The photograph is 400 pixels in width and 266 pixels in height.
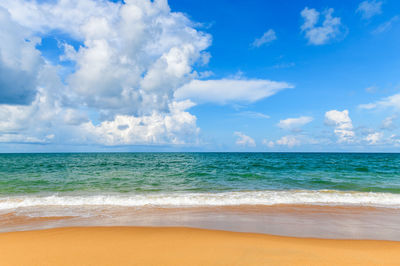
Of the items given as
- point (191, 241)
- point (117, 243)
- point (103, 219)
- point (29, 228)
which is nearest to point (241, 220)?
point (191, 241)

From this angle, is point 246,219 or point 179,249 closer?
point 179,249

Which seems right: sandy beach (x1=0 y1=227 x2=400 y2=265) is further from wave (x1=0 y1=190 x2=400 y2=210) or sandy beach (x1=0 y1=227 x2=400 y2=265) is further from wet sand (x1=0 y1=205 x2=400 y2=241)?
wave (x1=0 y1=190 x2=400 y2=210)

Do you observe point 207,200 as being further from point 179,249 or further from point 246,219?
point 179,249

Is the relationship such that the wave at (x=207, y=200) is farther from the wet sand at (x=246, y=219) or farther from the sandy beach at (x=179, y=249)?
the sandy beach at (x=179, y=249)

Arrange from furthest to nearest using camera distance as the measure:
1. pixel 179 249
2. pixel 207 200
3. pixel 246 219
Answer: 1. pixel 207 200
2. pixel 246 219
3. pixel 179 249

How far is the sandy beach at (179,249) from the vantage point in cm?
477

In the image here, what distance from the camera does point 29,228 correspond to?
24.5 feet

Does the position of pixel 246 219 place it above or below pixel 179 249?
below

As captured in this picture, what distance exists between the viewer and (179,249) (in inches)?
212

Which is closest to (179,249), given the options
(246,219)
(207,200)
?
(246,219)

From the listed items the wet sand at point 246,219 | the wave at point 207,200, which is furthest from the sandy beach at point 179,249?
the wave at point 207,200

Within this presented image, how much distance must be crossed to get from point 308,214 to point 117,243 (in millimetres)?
7647

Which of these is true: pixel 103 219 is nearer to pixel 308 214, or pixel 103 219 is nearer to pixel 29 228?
pixel 29 228

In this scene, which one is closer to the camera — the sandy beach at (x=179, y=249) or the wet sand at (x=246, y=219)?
the sandy beach at (x=179, y=249)
